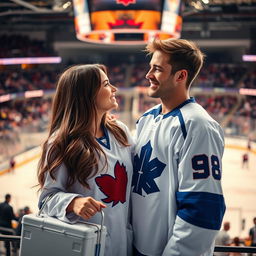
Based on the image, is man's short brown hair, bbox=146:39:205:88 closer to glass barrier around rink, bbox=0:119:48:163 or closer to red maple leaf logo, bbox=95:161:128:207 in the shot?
red maple leaf logo, bbox=95:161:128:207

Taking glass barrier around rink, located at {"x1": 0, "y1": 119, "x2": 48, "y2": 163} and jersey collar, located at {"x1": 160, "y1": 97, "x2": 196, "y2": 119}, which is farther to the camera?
glass barrier around rink, located at {"x1": 0, "y1": 119, "x2": 48, "y2": 163}

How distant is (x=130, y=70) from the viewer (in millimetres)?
26062

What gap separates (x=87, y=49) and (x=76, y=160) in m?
26.4

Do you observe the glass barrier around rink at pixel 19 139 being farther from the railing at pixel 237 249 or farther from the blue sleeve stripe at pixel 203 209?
the blue sleeve stripe at pixel 203 209

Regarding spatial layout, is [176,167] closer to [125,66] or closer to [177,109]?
[177,109]

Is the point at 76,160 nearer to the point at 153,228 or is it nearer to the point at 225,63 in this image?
the point at 153,228

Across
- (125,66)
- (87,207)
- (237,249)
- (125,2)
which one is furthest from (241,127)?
(87,207)

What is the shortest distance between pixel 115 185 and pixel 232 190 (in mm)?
8869

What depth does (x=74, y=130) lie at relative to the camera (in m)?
1.62

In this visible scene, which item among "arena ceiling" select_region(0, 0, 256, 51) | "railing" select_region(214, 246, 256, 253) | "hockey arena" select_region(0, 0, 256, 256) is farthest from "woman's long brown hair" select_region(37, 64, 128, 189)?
"arena ceiling" select_region(0, 0, 256, 51)

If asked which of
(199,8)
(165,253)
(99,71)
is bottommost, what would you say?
(165,253)

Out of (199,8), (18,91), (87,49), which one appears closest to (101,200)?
(199,8)

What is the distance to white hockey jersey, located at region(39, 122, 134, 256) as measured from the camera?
160 cm

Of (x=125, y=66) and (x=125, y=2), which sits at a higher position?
(x=125, y=2)
